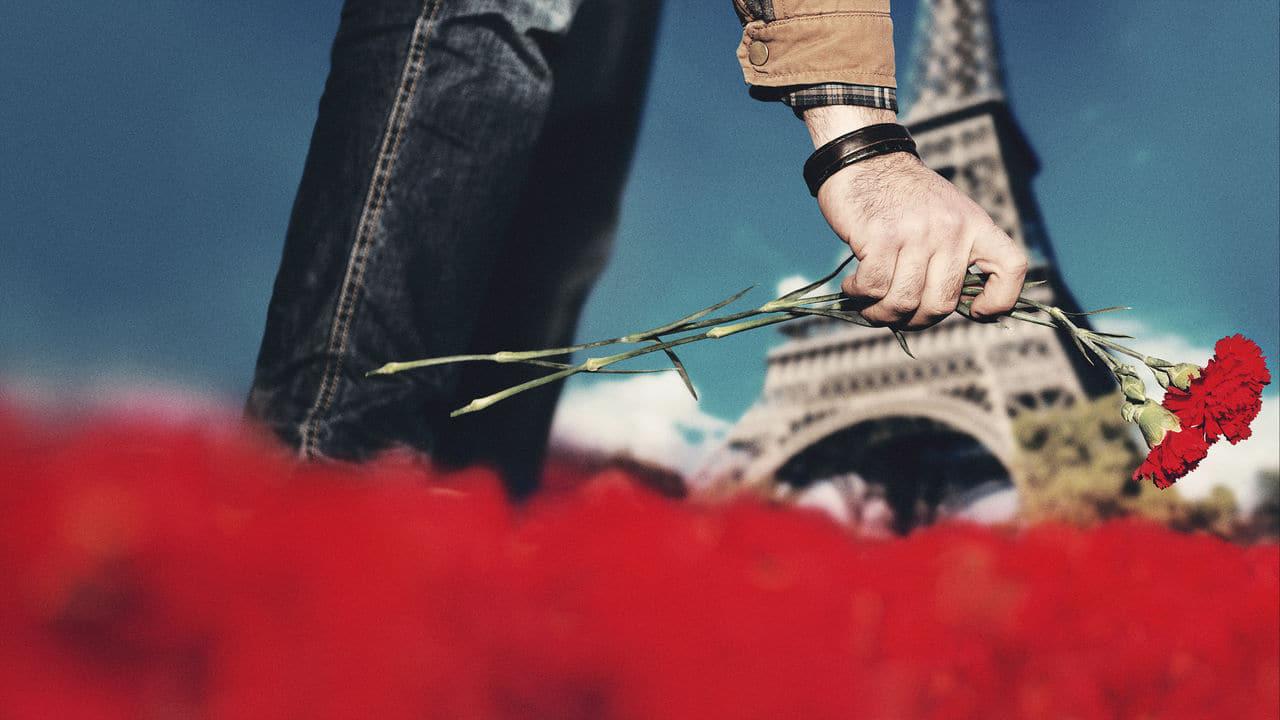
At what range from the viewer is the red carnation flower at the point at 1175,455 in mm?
793

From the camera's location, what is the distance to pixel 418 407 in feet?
3.82

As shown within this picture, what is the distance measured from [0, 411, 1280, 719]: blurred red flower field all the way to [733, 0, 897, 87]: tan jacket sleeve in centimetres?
60

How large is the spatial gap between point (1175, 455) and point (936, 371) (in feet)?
42.6

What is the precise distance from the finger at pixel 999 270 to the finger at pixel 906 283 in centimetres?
6

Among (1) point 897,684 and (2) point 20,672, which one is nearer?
(2) point 20,672

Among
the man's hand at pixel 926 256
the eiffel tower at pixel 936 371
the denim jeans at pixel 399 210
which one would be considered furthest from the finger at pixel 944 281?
the eiffel tower at pixel 936 371

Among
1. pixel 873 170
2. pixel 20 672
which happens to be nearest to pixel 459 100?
pixel 873 170

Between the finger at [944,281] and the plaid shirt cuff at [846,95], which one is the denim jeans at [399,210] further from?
the finger at [944,281]

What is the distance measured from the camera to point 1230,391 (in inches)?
31.2

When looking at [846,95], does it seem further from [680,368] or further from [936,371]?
[936,371]

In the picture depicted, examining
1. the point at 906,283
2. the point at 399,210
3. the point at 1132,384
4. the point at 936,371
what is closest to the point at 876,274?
the point at 906,283

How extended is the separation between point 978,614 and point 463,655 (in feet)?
2.94

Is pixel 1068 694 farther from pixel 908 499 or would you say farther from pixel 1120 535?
pixel 908 499

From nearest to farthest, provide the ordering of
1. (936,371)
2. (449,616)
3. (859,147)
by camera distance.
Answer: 1. (449,616)
2. (859,147)
3. (936,371)
